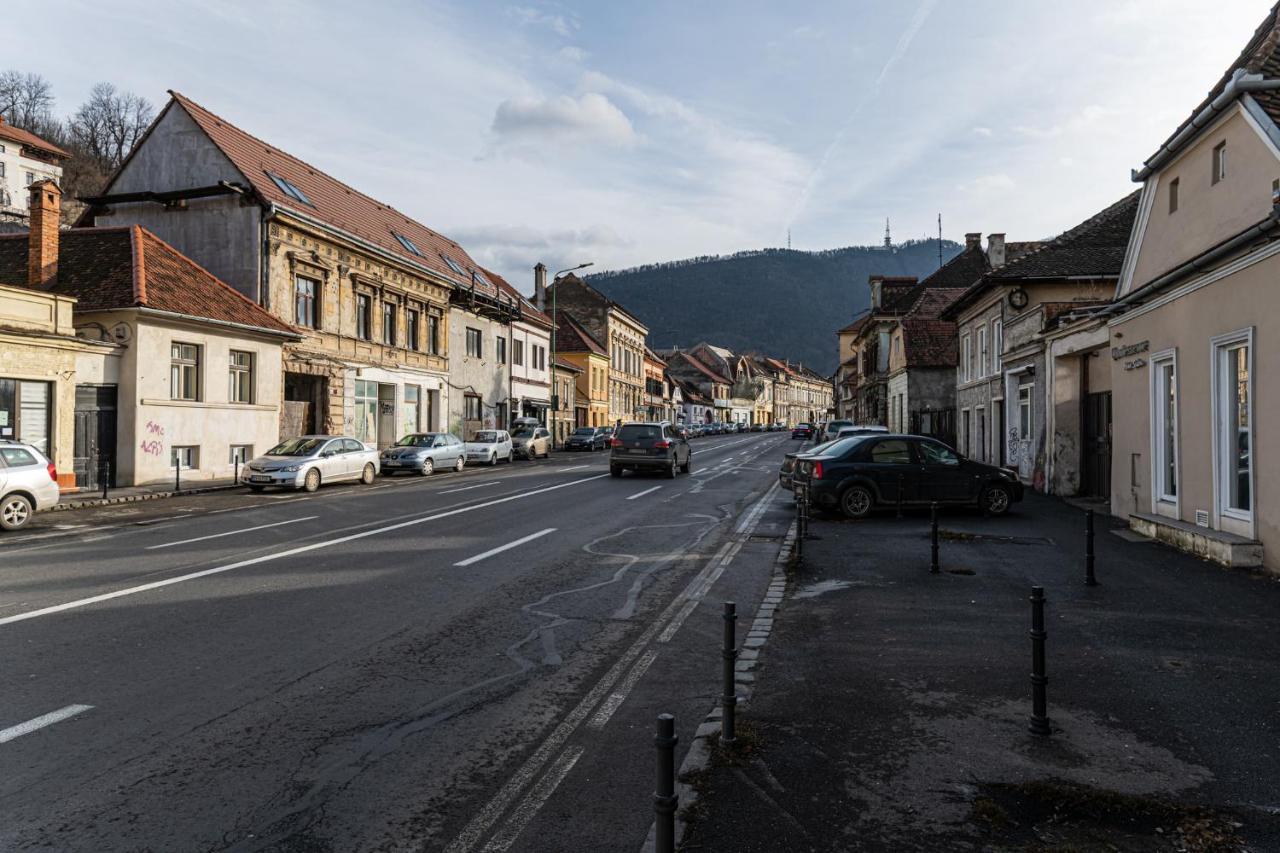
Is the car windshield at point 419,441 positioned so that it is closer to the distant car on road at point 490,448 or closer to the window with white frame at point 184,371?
the distant car on road at point 490,448

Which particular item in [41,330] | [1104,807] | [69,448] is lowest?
[1104,807]

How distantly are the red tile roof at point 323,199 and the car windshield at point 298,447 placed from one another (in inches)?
376

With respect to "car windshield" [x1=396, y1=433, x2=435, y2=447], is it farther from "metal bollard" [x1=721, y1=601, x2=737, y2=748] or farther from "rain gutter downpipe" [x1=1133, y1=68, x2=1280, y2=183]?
"metal bollard" [x1=721, y1=601, x2=737, y2=748]

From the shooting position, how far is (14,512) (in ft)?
47.5

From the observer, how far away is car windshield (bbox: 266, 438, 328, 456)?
2292 cm

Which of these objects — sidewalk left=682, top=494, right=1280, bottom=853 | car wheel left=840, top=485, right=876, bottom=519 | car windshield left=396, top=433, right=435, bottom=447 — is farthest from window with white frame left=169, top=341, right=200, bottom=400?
sidewalk left=682, top=494, right=1280, bottom=853

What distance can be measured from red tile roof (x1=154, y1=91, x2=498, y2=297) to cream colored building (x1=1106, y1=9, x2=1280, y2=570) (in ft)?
84.5

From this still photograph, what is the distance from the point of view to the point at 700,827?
3.76 metres

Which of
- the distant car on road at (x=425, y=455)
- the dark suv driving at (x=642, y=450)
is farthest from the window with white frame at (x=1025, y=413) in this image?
the distant car on road at (x=425, y=455)

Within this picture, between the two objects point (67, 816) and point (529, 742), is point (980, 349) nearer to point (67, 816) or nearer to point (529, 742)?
point (529, 742)

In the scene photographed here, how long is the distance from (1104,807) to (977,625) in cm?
360

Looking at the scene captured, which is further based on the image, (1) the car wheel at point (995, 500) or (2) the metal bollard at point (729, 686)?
(1) the car wheel at point (995, 500)

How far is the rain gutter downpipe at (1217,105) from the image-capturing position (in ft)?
35.7

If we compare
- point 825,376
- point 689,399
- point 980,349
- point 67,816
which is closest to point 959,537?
point 67,816
